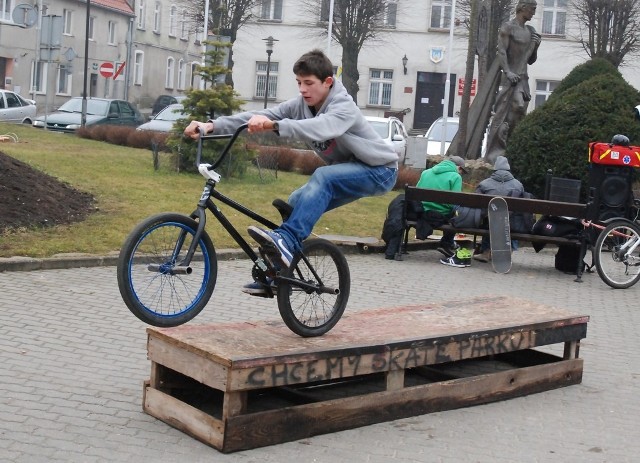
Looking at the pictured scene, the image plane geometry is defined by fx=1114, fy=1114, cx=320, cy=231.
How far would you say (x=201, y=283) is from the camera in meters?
6.64

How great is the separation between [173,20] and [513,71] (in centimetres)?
5541

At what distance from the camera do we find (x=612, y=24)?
156 ft

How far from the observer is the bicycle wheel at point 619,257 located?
13.3 meters

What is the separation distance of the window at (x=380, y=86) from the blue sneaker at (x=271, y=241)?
5408 centimetres

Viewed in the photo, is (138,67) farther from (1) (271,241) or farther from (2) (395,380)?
(1) (271,241)

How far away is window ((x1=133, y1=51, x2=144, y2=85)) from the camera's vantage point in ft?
228

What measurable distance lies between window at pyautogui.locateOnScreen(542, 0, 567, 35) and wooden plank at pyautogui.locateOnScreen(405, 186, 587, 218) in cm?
4615

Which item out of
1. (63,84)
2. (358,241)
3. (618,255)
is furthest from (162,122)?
(63,84)

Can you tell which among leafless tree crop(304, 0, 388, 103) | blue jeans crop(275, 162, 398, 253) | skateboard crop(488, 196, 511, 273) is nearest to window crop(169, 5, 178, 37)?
leafless tree crop(304, 0, 388, 103)

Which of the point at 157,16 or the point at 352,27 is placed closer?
the point at 352,27

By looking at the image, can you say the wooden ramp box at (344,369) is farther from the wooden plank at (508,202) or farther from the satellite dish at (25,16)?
the satellite dish at (25,16)

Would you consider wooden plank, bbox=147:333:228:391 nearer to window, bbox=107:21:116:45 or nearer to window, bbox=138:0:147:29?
window, bbox=107:21:116:45

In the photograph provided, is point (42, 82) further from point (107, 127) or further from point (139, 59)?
point (107, 127)

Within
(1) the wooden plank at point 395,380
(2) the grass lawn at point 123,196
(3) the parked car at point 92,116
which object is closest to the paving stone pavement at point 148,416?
(1) the wooden plank at point 395,380
